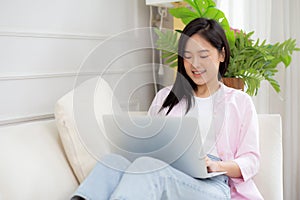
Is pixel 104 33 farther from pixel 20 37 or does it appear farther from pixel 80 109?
pixel 80 109

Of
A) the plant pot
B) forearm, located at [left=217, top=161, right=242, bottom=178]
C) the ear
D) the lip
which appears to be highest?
the ear

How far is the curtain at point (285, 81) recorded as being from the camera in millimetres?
2037

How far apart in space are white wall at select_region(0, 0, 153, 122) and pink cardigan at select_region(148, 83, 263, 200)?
171mm

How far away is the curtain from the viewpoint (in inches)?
80.2

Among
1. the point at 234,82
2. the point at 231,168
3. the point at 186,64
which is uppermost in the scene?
the point at 186,64

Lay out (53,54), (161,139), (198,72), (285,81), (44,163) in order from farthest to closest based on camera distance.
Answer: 1. (285,81)
2. (53,54)
3. (198,72)
4. (44,163)
5. (161,139)

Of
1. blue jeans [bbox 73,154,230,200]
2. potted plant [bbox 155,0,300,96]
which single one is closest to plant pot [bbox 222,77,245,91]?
potted plant [bbox 155,0,300,96]

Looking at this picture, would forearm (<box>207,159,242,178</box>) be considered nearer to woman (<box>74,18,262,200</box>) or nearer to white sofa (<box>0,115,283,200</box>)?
woman (<box>74,18,262,200</box>)

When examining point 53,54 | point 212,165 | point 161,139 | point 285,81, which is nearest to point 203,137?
point 212,165

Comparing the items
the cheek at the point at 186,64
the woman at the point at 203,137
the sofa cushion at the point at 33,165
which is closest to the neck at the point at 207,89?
the woman at the point at 203,137

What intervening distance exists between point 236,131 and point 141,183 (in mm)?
466

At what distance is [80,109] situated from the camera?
4.38 ft

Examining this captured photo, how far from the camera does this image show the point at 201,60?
1397mm

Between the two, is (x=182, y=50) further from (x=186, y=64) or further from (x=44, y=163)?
(x=44, y=163)
